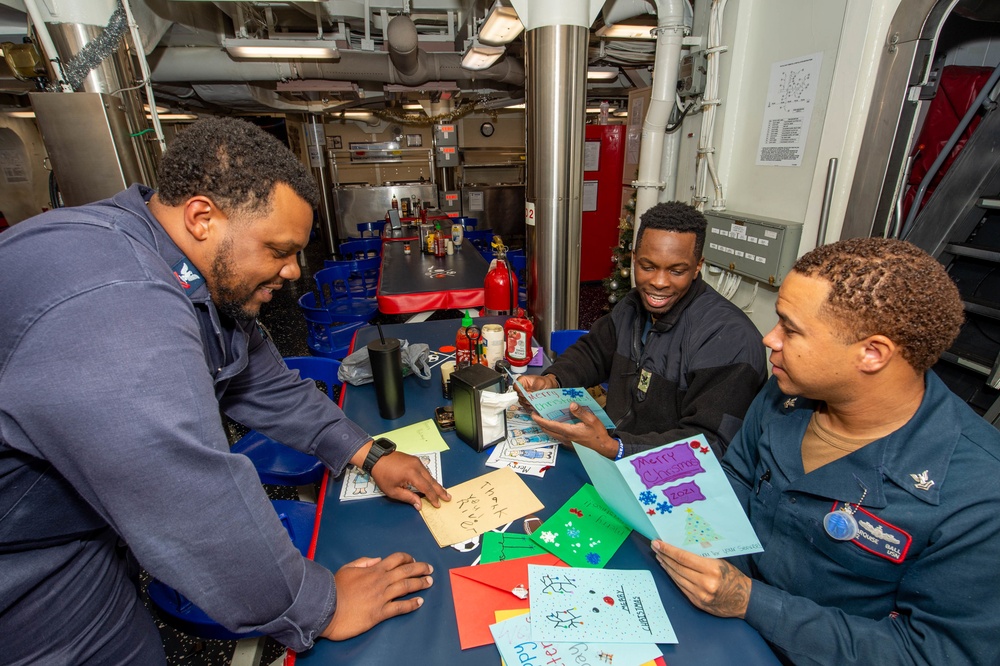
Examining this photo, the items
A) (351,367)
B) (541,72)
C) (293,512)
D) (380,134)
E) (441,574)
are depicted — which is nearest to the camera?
(441,574)

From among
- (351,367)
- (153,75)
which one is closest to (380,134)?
(153,75)

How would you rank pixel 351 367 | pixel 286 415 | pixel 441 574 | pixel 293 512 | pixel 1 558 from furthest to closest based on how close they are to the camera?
1. pixel 351 367
2. pixel 293 512
3. pixel 286 415
4. pixel 441 574
5. pixel 1 558

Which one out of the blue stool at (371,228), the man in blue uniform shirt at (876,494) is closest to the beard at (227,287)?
the man in blue uniform shirt at (876,494)

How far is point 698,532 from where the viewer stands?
39.3 inches

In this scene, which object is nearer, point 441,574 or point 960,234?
point 441,574

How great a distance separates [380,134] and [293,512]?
448 inches

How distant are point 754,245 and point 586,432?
2052mm

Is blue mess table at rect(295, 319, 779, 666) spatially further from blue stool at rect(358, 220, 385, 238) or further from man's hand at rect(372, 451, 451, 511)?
blue stool at rect(358, 220, 385, 238)

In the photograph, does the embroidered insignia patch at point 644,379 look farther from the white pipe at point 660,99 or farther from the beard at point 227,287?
the white pipe at point 660,99

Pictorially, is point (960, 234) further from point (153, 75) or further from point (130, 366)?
point (153, 75)

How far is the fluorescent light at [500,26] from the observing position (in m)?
3.11

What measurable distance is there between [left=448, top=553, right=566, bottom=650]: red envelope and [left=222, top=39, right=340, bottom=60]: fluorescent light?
190 inches

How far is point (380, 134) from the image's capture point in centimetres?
1123

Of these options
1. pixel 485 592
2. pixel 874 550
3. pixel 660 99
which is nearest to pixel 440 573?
pixel 485 592
